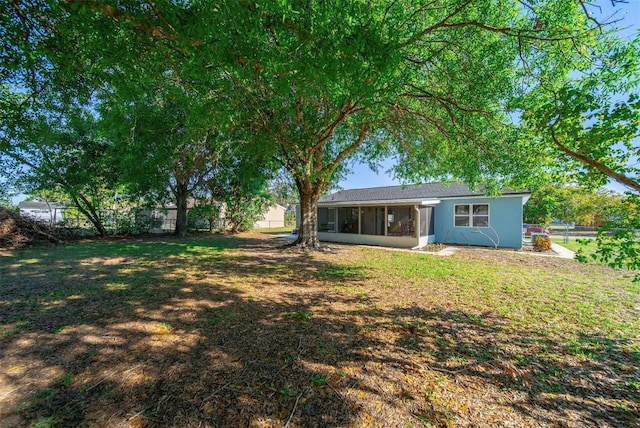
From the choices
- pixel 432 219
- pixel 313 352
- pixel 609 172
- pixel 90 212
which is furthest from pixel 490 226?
pixel 90 212

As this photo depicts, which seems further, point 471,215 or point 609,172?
point 471,215

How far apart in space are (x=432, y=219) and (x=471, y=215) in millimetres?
1833

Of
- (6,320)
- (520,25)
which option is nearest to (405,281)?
(520,25)

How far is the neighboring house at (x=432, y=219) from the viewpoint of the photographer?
488 inches

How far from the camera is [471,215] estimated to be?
1337 centimetres

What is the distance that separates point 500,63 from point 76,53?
739 cm

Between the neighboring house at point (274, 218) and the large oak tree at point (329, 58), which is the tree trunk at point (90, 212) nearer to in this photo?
the large oak tree at point (329, 58)

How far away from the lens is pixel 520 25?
4.79 meters

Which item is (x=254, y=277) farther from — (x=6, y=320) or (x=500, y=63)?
(x=500, y=63)

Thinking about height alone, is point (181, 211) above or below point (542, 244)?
above

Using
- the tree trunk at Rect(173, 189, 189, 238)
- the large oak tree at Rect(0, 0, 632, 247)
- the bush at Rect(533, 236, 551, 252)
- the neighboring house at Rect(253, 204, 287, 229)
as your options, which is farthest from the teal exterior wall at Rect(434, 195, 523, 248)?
the neighboring house at Rect(253, 204, 287, 229)

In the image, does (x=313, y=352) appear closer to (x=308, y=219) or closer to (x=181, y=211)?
(x=308, y=219)

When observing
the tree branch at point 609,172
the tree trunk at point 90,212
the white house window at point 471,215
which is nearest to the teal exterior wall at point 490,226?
the white house window at point 471,215

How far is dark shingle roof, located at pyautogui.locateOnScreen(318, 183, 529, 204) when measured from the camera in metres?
13.5
